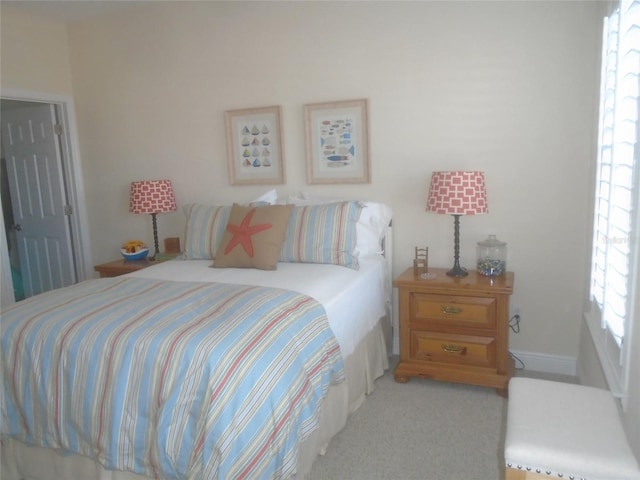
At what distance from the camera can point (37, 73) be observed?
3.69 metres

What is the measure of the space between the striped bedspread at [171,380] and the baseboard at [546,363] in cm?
154

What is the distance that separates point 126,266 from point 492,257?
8.23 feet

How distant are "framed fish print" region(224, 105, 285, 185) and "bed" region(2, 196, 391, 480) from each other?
1153mm

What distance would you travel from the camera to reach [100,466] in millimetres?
1706

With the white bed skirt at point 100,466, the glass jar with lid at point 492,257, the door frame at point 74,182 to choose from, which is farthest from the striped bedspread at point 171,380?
the door frame at point 74,182

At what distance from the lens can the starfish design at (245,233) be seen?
2.68 meters

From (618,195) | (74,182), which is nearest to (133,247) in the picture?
(74,182)

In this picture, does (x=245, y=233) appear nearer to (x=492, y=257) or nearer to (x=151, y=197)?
(x=151, y=197)

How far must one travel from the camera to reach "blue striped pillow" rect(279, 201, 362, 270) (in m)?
2.70

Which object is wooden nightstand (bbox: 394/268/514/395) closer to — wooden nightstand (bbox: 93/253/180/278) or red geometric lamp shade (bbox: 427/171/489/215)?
red geometric lamp shade (bbox: 427/171/489/215)

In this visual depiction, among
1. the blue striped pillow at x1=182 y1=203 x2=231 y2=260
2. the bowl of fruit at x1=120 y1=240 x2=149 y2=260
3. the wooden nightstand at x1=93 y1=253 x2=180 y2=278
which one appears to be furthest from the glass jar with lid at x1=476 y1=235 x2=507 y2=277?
the bowl of fruit at x1=120 y1=240 x2=149 y2=260

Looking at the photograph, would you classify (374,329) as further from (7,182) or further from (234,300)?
(7,182)

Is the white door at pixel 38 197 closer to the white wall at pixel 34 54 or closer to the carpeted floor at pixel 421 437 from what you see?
the white wall at pixel 34 54

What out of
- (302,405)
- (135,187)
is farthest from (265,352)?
(135,187)
